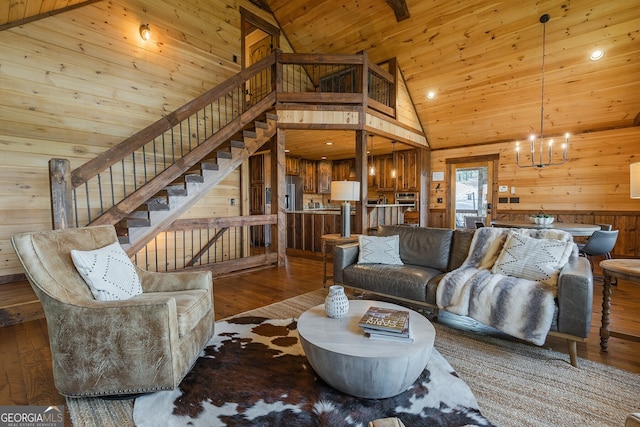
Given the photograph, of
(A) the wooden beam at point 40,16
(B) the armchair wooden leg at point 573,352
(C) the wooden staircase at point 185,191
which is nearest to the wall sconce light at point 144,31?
(A) the wooden beam at point 40,16

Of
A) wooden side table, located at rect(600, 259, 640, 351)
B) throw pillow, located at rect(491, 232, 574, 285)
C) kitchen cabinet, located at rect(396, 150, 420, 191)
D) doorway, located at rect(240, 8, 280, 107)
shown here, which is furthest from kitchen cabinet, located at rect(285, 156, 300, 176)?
wooden side table, located at rect(600, 259, 640, 351)

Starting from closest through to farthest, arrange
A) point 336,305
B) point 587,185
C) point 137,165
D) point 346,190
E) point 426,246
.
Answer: point 336,305 < point 426,246 < point 346,190 < point 137,165 < point 587,185

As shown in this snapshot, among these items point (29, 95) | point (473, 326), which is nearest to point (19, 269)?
point (29, 95)

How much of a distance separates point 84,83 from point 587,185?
8.10m

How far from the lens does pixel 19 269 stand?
382 cm

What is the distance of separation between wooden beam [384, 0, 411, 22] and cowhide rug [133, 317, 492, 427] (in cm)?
512

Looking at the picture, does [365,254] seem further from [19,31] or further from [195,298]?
[19,31]

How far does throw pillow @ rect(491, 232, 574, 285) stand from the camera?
7.98 feet

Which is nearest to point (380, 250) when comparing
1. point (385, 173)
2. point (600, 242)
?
point (600, 242)

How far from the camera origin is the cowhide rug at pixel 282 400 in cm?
156

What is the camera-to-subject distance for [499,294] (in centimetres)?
237

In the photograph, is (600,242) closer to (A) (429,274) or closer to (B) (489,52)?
(A) (429,274)

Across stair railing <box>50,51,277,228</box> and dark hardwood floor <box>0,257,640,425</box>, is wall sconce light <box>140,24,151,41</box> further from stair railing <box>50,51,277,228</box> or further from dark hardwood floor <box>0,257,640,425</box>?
dark hardwood floor <box>0,257,640,425</box>

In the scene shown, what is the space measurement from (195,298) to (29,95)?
146 inches
